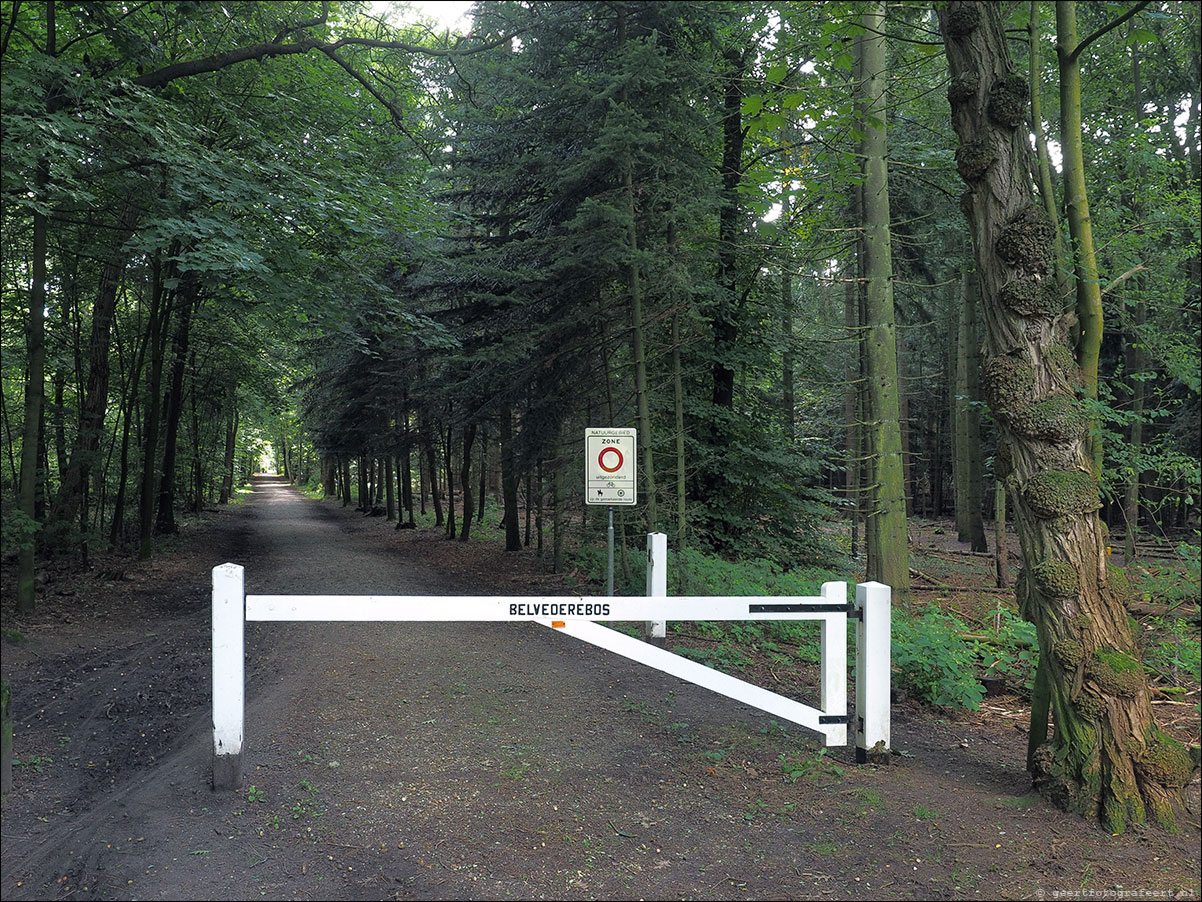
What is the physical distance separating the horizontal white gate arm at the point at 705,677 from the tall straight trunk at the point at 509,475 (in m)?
8.45

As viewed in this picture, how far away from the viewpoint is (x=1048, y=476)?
12.9 ft

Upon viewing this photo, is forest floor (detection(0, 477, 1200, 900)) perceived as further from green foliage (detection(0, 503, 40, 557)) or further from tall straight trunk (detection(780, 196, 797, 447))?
tall straight trunk (detection(780, 196, 797, 447))

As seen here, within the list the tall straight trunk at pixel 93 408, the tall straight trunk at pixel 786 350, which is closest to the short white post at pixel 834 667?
the tall straight trunk at pixel 786 350

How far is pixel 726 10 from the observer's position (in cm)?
895

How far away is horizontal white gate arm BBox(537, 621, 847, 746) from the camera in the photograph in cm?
412

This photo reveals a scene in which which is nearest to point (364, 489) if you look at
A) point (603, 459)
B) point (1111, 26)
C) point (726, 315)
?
point (726, 315)

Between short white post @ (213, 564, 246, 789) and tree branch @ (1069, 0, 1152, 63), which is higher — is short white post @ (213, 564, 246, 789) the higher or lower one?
the lower one

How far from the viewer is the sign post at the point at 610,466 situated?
8.88 meters

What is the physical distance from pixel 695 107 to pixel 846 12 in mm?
6917

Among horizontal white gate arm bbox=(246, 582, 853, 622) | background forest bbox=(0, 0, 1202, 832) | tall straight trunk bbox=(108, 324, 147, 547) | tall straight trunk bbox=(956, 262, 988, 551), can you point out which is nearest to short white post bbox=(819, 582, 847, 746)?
horizontal white gate arm bbox=(246, 582, 853, 622)

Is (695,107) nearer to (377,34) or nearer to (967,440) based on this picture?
(377,34)

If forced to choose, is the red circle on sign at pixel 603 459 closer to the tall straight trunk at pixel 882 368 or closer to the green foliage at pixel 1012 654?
the tall straight trunk at pixel 882 368

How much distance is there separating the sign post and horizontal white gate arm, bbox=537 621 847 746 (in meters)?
4.59

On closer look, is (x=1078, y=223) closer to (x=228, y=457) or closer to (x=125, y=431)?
(x=125, y=431)
